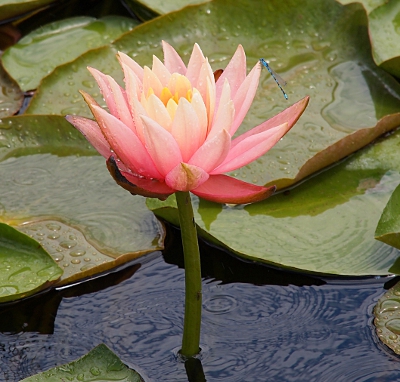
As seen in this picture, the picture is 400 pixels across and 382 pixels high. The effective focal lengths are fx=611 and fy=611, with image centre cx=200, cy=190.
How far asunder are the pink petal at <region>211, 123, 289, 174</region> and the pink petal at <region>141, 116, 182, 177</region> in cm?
11

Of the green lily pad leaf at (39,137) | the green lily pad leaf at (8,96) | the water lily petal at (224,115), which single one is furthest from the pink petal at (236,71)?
the green lily pad leaf at (8,96)

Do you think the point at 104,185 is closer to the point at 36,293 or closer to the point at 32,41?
the point at 36,293

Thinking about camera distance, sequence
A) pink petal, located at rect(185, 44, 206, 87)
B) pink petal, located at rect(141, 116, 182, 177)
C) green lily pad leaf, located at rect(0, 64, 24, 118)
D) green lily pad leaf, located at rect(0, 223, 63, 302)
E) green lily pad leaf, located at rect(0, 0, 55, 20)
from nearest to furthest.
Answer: pink petal, located at rect(141, 116, 182, 177) → pink petal, located at rect(185, 44, 206, 87) → green lily pad leaf, located at rect(0, 223, 63, 302) → green lily pad leaf, located at rect(0, 64, 24, 118) → green lily pad leaf, located at rect(0, 0, 55, 20)

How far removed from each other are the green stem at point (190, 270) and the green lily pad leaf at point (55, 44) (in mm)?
1410

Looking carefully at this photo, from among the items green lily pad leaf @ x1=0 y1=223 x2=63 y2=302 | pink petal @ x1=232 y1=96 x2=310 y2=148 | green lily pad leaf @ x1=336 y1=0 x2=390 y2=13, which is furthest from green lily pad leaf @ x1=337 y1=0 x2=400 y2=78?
green lily pad leaf @ x1=0 y1=223 x2=63 y2=302

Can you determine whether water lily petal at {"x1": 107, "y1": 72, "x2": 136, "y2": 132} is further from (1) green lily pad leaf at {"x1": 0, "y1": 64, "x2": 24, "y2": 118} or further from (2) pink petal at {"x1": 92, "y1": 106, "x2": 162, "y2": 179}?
(1) green lily pad leaf at {"x1": 0, "y1": 64, "x2": 24, "y2": 118}

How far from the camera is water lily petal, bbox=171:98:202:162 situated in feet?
3.85

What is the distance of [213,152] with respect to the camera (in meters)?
1.20

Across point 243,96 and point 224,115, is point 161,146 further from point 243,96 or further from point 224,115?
point 243,96

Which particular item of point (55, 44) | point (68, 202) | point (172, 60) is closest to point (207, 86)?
point (172, 60)

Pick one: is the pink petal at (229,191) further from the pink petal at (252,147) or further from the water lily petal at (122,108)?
the water lily petal at (122,108)

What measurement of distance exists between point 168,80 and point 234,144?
0.66 feet

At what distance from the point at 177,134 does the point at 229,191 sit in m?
0.17

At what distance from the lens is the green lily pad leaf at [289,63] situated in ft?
6.88
